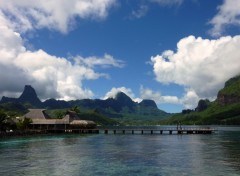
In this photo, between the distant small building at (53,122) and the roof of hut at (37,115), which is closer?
the distant small building at (53,122)

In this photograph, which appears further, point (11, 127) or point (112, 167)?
point (11, 127)

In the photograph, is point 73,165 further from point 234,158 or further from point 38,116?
point 38,116

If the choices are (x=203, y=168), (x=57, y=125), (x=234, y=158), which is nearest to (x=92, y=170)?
(x=203, y=168)

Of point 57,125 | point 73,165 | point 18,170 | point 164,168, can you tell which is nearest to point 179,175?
point 164,168

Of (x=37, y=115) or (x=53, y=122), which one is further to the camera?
(x=37, y=115)

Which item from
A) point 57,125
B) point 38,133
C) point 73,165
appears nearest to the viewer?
point 73,165

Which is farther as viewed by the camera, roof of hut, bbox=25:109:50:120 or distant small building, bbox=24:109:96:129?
roof of hut, bbox=25:109:50:120

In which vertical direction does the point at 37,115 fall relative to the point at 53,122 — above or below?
above

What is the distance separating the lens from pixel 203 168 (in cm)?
4447

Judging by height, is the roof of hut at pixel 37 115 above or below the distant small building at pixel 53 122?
above

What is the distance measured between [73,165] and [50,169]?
14.3 feet

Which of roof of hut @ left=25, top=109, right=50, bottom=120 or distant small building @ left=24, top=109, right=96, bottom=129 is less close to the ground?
roof of hut @ left=25, top=109, right=50, bottom=120

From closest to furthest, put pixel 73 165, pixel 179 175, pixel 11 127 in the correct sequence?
1. pixel 179 175
2. pixel 73 165
3. pixel 11 127

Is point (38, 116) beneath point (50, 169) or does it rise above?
above
